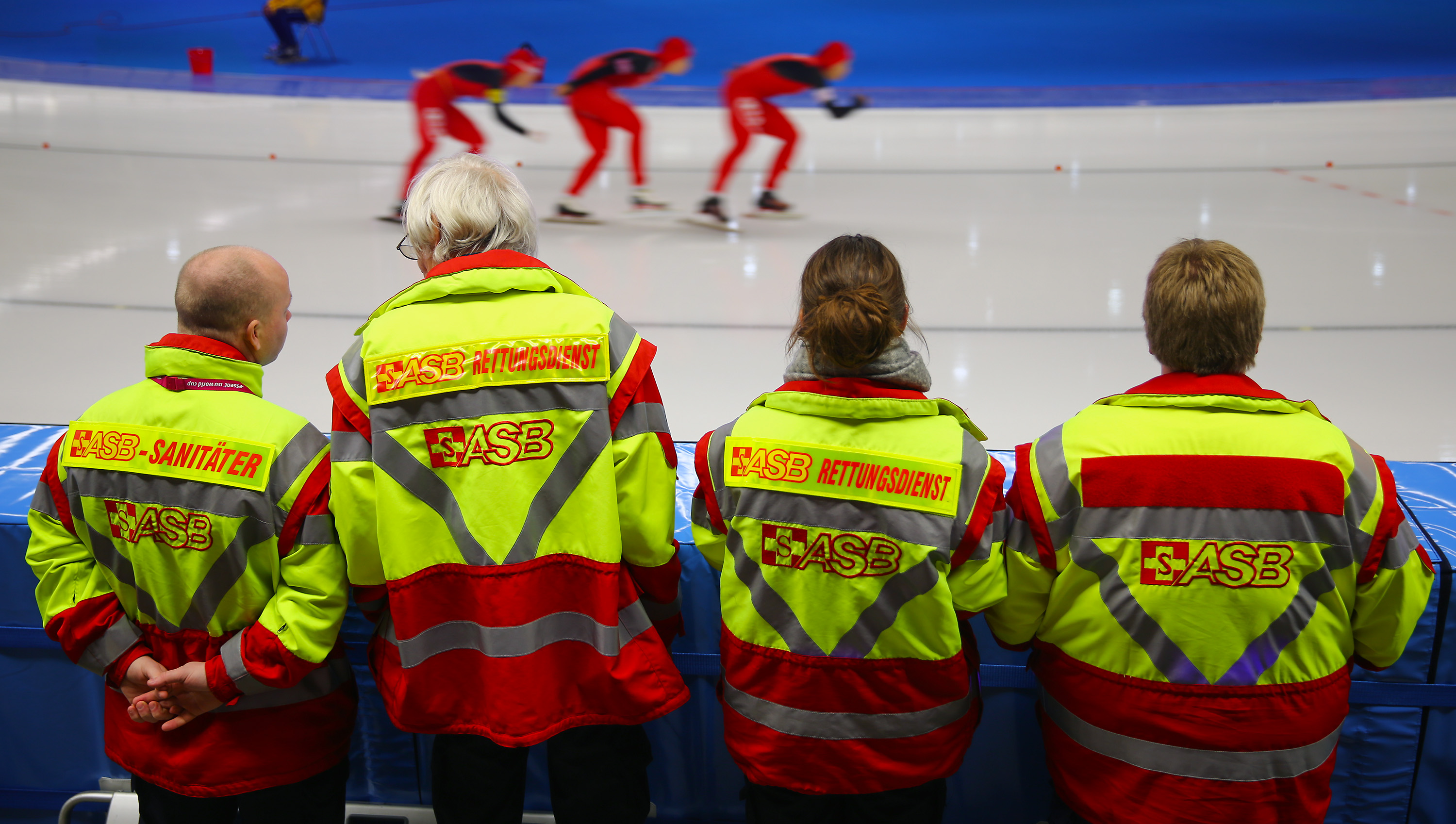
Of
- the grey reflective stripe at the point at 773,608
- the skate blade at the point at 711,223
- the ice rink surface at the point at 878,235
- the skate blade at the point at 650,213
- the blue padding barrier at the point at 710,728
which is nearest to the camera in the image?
the grey reflective stripe at the point at 773,608

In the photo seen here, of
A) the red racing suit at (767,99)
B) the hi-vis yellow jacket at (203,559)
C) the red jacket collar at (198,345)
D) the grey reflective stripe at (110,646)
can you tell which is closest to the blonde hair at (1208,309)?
the hi-vis yellow jacket at (203,559)

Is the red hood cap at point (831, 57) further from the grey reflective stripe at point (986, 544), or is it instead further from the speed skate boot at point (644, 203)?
the grey reflective stripe at point (986, 544)

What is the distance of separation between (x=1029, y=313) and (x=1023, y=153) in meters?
4.59

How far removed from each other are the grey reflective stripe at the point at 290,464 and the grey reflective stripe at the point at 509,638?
25cm

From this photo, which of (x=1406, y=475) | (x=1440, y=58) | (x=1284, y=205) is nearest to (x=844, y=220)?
(x=1284, y=205)

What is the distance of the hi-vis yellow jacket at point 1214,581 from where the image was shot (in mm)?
1237

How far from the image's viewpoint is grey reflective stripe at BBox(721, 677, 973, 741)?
1.32 metres

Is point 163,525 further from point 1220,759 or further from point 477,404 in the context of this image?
point 1220,759

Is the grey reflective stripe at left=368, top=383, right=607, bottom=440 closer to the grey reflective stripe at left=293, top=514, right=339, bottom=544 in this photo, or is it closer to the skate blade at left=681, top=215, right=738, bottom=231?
the grey reflective stripe at left=293, top=514, right=339, bottom=544

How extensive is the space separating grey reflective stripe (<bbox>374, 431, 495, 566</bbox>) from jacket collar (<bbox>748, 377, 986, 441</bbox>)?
43cm

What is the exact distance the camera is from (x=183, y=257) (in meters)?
5.01

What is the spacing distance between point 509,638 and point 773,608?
34 centimetres

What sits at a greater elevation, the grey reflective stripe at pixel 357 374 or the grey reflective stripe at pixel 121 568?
the grey reflective stripe at pixel 357 374

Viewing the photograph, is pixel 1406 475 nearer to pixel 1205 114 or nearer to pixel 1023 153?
pixel 1023 153
